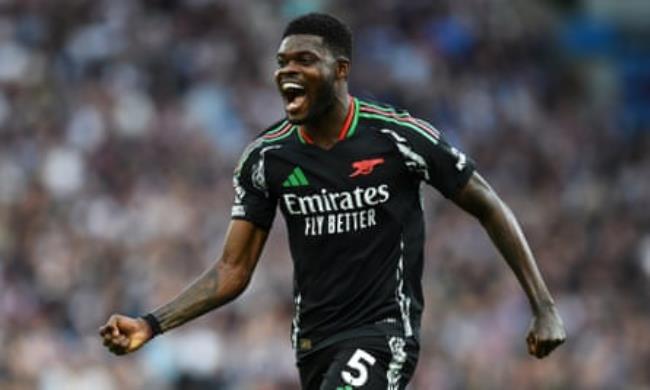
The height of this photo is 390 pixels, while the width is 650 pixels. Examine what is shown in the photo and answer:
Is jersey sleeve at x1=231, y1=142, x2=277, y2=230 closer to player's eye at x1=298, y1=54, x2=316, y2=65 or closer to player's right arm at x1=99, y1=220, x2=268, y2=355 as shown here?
player's right arm at x1=99, y1=220, x2=268, y2=355

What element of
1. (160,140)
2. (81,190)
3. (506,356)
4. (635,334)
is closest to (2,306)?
(81,190)

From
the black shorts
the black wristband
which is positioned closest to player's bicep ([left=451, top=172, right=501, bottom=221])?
the black shorts

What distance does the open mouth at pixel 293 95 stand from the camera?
823 centimetres

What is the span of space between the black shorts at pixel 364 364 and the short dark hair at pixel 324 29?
129 cm

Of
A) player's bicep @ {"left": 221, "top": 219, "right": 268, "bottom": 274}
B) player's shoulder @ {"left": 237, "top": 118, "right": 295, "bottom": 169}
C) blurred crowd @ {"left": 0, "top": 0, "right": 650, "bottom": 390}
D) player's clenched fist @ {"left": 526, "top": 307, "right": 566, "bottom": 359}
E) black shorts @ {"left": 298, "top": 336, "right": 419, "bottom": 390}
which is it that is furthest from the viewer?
blurred crowd @ {"left": 0, "top": 0, "right": 650, "bottom": 390}

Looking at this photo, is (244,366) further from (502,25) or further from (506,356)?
(502,25)

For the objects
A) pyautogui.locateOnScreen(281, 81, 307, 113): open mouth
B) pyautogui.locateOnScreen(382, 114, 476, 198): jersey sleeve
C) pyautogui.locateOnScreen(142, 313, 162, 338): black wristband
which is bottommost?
pyautogui.locateOnScreen(142, 313, 162, 338): black wristband

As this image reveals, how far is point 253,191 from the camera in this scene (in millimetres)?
8578

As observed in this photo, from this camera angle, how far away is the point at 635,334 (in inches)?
637

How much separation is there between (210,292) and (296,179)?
686 millimetres

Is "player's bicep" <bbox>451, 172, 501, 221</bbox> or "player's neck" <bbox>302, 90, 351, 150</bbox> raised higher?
"player's neck" <bbox>302, 90, 351, 150</bbox>

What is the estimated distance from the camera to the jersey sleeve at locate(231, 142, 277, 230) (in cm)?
852

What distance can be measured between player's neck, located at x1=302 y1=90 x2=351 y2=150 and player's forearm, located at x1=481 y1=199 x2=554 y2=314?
771 millimetres

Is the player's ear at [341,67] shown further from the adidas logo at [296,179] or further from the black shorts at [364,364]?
the black shorts at [364,364]
